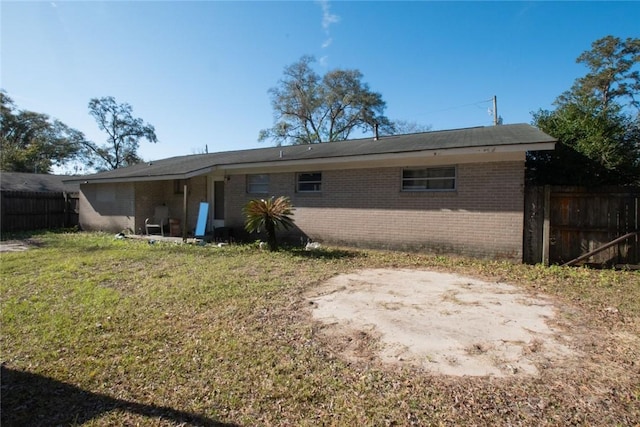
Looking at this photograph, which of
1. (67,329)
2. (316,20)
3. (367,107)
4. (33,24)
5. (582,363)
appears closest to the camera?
(582,363)

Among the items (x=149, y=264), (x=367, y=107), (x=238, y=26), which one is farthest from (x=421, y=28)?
(x=367, y=107)

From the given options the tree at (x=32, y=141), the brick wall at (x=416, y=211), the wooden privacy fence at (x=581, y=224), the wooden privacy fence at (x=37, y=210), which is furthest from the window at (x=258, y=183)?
the tree at (x=32, y=141)

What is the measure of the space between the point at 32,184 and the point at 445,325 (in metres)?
24.1

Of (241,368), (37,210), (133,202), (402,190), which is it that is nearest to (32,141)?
(37,210)

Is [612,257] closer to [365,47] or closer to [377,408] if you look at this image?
[377,408]

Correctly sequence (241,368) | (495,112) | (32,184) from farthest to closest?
(495,112), (32,184), (241,368)

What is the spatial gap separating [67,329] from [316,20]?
1180 centimetres

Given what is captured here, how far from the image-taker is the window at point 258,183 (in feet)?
39.4

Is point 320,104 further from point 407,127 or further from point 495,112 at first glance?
point 495,112

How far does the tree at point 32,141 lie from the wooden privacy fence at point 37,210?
69.1ft

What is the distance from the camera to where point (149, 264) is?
794 cm

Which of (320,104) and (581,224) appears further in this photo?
(320,104)

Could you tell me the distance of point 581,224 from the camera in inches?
294

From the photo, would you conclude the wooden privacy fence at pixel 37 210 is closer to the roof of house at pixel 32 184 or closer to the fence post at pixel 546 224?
the roof of house at pixel 32 184
